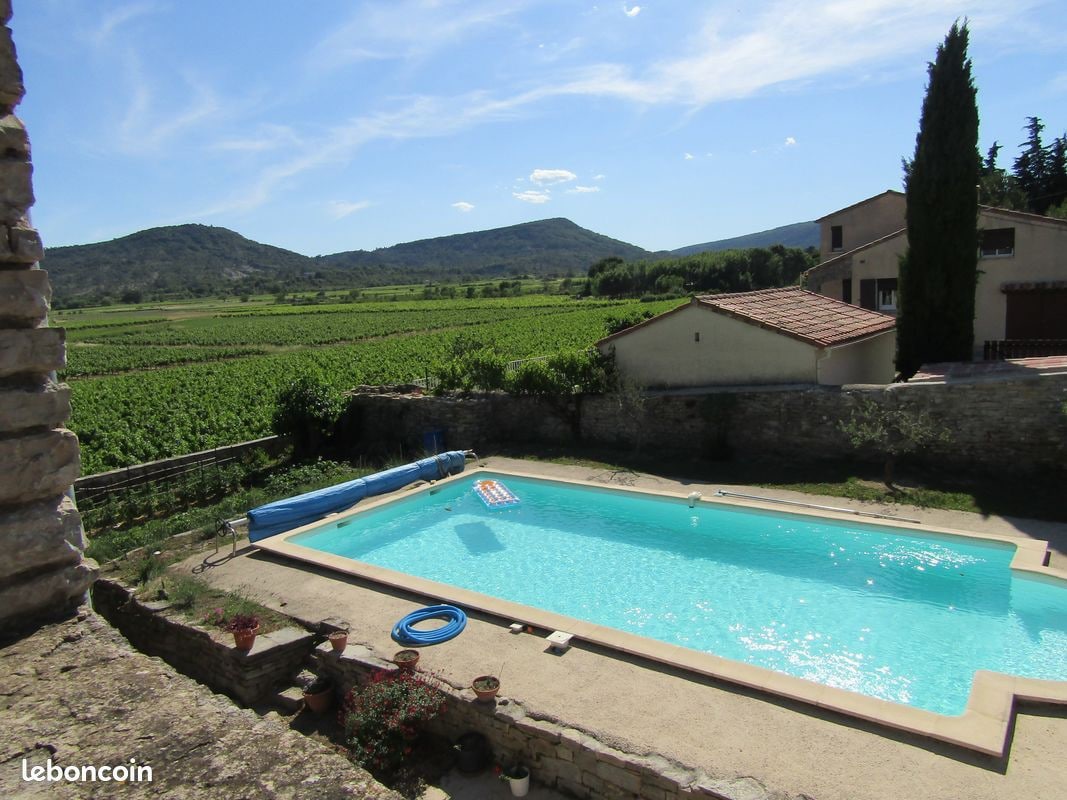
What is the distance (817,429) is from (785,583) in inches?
224

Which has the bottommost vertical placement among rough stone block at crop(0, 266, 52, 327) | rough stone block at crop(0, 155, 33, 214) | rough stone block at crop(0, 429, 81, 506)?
rough stone block at crop(0, 429, 81, 506)

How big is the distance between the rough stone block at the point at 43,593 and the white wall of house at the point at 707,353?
15.7m

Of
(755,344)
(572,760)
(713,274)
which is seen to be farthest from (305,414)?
(713,274)

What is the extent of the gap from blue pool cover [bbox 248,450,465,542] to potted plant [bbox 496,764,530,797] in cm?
804

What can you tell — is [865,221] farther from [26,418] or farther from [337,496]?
[26,418]

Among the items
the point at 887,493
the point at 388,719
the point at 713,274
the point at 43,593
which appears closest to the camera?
the point at 43,593

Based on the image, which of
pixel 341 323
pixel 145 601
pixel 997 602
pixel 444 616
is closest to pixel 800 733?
pixel 444 616

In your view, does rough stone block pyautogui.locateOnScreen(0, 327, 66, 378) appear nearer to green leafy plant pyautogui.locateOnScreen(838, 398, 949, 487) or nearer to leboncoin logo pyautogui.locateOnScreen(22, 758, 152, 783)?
leboncoin logo pyautogui.locateOnScreen(22, 758, 152, 783)

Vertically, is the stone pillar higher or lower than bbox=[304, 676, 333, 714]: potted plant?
higher

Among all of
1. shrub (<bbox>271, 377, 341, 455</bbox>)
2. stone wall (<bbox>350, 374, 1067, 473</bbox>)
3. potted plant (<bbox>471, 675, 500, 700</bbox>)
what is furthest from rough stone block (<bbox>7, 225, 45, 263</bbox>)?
shrub (<bbox>271, 377, 341, 455</bbox>)

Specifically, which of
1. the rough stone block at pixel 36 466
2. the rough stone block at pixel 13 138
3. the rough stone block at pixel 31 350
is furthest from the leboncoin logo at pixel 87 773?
the rough stone block at pixel 13 138

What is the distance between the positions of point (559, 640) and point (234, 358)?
160 ft

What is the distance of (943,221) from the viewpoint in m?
17.8

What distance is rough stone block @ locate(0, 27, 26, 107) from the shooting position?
368cm
